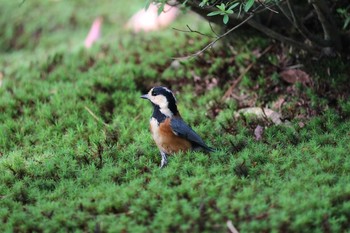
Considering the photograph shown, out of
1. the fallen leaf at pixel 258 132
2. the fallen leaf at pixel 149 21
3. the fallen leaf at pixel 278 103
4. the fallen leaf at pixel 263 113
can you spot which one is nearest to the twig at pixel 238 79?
the fallen leaf at pixel 263 113

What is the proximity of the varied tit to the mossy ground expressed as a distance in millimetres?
148

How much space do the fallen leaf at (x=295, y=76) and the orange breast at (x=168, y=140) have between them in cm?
215

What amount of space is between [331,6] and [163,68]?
7.57 ft

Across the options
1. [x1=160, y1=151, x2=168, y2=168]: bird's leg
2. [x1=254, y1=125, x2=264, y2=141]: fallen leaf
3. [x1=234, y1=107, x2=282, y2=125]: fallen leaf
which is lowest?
[x1=234, y1=107, x2=282, y2=125]: fallen leaf

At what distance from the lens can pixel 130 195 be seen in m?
4.67

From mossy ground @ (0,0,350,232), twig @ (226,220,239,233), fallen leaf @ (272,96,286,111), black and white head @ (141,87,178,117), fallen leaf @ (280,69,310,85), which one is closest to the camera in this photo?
twig @ (226,220,239,233)

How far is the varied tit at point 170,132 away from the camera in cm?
536

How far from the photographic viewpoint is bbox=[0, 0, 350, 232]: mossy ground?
14.4ft

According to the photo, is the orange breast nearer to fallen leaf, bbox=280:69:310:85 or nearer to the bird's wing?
the bird's wing

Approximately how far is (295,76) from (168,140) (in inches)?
93.6

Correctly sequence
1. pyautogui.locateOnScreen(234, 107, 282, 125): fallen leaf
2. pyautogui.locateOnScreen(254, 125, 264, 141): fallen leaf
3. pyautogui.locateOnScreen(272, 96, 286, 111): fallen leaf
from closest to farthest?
pyautogui.locateOnScreen(254, 125, 264, 141): fallen leaf
pyautogui.locateOnScreen(234, 107, 282, 125): fallen leaf
pyautogui.locateOnScreen(272, 96, 286, 111): fallen leaf

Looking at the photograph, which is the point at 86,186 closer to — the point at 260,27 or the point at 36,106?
the point at 36,106

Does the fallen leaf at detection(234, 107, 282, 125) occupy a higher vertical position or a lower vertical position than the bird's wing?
lower

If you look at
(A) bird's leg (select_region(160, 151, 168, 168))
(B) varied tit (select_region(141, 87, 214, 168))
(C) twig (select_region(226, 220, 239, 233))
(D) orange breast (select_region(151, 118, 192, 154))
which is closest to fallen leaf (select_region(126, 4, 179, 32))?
(B) varied tit (select_region(141, 87, 214, 168))
